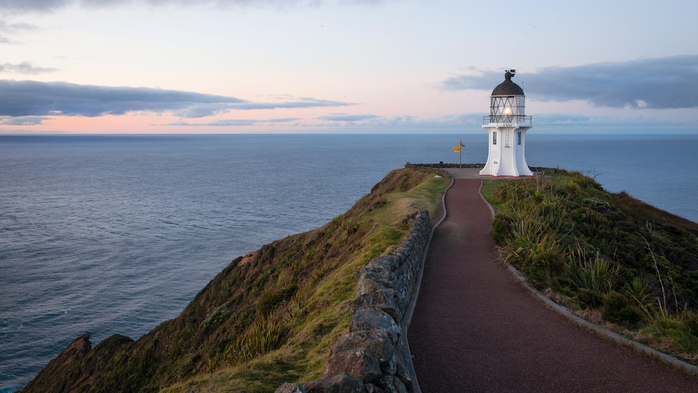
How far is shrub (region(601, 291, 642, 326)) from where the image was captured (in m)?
9.27

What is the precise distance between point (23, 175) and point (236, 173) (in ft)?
164

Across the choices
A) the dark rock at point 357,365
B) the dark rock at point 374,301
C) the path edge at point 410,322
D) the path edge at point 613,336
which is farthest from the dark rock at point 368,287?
the path edge at point 613,336

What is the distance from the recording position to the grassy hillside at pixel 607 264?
355 inches

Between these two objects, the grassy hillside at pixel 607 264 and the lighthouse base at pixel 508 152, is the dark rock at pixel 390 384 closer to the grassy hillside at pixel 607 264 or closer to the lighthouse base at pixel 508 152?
the grassy hillside at pixel 607 264

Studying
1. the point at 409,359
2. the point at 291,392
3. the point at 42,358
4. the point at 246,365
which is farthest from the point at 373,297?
the point at 42,358

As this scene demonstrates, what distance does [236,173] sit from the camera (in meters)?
103

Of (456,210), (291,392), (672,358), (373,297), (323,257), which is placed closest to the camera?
(291,392)

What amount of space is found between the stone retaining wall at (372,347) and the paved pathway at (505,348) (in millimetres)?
800

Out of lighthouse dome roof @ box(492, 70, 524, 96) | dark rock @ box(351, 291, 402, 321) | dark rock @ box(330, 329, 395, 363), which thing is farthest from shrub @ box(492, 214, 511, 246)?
lighthouse dome roof @ box(492, 70, 524, 96)

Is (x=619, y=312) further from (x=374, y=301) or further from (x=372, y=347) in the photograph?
(x=372, y=347)

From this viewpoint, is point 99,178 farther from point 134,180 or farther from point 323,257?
point 323,257

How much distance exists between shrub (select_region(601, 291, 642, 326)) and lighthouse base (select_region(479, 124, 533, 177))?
98.1 ft

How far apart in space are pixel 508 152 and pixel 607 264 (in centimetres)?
2790

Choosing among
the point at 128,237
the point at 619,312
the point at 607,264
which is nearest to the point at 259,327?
the point at 619,312
